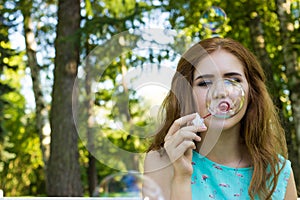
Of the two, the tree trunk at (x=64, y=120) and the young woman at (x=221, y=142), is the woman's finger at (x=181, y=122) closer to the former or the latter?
the young woman at (x=221, y=142)

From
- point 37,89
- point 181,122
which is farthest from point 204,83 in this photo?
point 37,89

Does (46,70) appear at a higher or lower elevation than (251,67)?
higher

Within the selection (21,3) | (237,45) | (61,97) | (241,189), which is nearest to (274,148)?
(241,189)

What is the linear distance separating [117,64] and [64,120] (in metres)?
3.48

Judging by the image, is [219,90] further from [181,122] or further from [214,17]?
[214,17]

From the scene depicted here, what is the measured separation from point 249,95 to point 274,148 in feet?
0.94

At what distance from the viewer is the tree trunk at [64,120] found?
18.8ft

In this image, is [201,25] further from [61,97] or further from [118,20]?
[61,97]

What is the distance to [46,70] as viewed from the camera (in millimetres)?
8883

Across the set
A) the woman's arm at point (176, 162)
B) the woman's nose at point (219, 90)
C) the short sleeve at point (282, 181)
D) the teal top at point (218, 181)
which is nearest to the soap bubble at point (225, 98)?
the woman's nose at point (219, 90)

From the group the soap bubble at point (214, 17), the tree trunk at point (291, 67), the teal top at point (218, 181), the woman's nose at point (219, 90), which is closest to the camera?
the woman's nose at point (219, 90)

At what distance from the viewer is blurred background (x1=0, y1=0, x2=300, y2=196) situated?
2254 millimetres

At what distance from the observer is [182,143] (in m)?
1.83

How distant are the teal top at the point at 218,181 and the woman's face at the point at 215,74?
22cm
